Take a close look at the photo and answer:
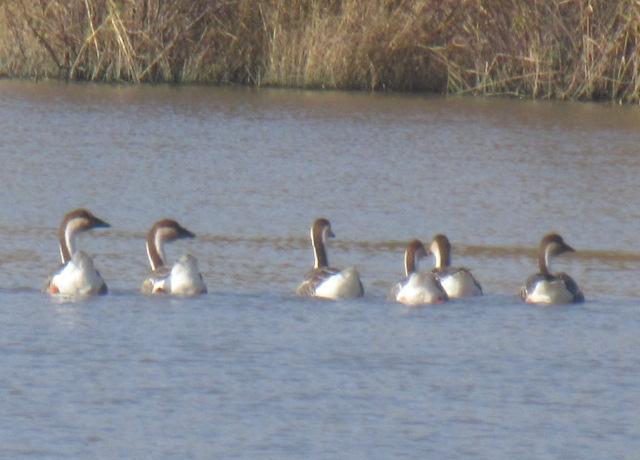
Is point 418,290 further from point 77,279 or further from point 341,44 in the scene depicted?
point 341,44

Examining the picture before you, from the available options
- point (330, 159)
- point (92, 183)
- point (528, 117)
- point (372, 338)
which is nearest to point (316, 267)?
point (372, 338)

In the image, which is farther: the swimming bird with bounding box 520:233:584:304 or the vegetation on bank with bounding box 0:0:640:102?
the vegetation on bank with bounding box 0:0:640:102

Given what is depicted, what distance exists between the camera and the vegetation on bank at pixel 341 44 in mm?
22719

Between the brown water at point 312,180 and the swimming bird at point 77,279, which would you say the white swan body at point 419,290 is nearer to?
the brown water at point 312,180

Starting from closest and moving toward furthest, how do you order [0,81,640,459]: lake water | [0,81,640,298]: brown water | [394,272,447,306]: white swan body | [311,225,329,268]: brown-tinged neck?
[0,81,640,459]: lake water → [394,272,447,306]: white swan body → [311,225,329,268]: brown-tinged neck → [0,81,640,298]: brown water

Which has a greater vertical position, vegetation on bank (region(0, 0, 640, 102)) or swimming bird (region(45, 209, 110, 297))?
vegetation on bank (region(0, 0, 640, 102))

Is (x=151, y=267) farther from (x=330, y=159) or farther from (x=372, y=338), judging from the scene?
(x=330, y=159)

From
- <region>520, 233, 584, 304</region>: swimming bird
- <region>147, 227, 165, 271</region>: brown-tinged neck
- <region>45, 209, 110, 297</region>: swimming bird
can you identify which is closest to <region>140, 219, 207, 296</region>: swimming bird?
<region>147, 227, 165, 271</region>: brown-tinged neck

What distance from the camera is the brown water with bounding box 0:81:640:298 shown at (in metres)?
12.2

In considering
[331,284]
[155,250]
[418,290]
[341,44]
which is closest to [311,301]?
[331,284]

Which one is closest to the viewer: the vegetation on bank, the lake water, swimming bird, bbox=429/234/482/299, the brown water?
the lake water

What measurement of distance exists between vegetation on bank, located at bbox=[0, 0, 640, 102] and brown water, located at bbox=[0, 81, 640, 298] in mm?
808

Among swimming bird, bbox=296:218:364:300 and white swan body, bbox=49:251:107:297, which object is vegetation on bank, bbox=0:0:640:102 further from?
white swan body, bbox=49:251:107:297

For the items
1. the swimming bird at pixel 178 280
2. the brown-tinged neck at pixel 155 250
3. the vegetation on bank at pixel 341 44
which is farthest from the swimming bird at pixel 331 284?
the vegetation on bank at pixel 341 44
